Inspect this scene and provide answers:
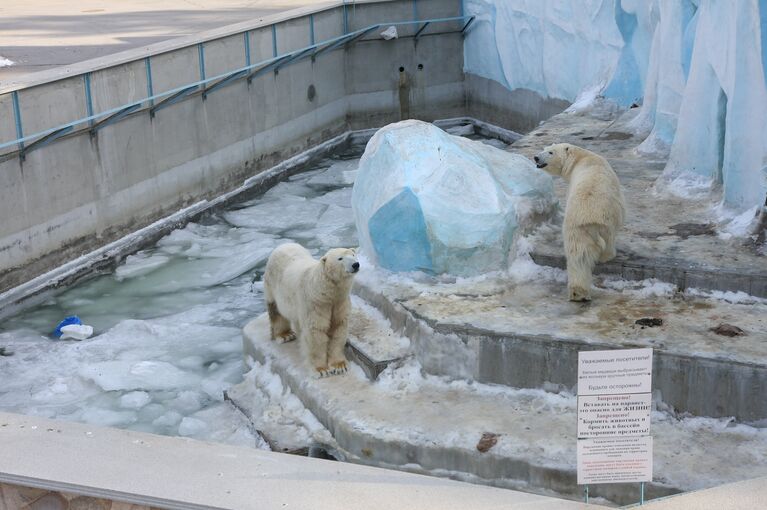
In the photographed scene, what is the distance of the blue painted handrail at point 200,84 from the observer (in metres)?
9.84

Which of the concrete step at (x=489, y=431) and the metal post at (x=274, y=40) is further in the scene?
the metal post at (x=274, y=40)

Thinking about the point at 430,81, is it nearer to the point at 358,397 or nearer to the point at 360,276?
the point at 360,276

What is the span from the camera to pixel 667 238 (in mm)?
6914

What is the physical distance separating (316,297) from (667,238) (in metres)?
2.45

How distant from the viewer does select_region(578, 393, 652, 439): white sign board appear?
3613 millimetres

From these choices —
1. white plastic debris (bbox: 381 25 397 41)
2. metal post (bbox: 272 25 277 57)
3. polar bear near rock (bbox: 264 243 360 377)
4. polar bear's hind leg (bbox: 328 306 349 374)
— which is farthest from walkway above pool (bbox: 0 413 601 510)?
white plastic debris (bbox: 381 25 397 41)

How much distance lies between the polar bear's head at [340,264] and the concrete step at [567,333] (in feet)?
2.07

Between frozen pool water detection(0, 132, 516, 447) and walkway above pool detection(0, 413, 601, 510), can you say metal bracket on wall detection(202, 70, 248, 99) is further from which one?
walkway above pool detection(0, 413, 601, 510)

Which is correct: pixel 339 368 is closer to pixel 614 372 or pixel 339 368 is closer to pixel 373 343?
pixel 373 343

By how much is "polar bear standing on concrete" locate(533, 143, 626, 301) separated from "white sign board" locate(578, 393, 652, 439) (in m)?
2.59

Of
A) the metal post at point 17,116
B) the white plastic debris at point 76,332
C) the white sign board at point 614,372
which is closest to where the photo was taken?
the white sign board at point 614,372

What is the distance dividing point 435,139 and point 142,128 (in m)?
5.11

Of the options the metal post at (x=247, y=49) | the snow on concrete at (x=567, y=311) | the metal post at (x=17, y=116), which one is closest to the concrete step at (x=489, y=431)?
the snow on concrete at (x=567, y=311)

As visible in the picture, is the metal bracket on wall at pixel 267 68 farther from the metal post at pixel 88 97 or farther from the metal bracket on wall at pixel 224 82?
the metal post at pixel 88 97
